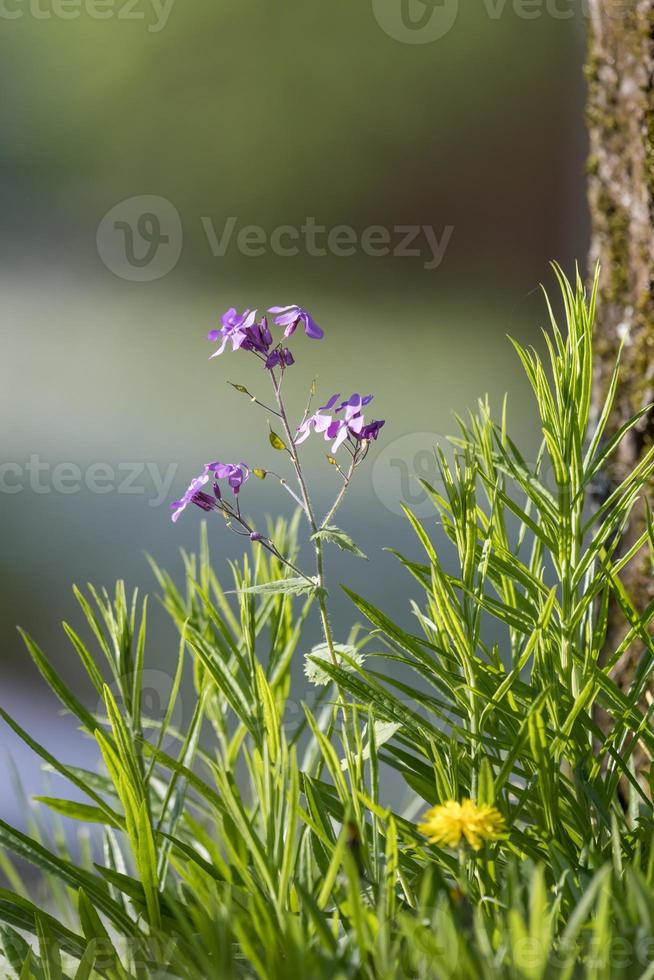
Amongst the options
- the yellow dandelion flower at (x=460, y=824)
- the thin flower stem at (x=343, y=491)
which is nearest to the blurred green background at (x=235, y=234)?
the thin flower stem at (x=343, y=491)

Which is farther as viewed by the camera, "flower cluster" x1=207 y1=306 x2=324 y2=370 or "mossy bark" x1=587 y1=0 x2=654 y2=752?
"mossy bark" x1=587 y1=0 x2=654 y2=752

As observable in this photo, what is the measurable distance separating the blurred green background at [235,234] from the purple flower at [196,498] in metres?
0.60

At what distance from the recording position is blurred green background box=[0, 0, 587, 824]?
3.29 feet

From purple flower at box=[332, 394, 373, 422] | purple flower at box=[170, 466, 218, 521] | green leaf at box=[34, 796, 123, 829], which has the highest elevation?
purple flower at box=[332, 394, 373, 422]

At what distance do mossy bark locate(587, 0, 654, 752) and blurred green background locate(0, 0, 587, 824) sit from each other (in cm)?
46

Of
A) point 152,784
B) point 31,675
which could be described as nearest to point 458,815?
point 152,784

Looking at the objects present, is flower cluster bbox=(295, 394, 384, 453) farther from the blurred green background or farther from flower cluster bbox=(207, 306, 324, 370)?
the blurred green background

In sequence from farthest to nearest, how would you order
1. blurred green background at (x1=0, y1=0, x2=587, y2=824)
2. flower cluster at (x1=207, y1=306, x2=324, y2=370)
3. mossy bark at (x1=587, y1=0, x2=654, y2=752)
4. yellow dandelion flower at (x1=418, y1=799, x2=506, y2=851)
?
1. blurred green background at (x1=0, y1=0, x2=587, y2=824)
2. mossy bark at (x1=587, y1=0, x2=654, y2=752)
3. flower cluster at (x1=207, y1=306, x2=324, y2=370)
4. yellow dandelion flower at (x1=418, y1=799, x2=506, y2=851)

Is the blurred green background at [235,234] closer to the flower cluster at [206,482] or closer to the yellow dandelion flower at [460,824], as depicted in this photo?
the flower cluster at [206,482]

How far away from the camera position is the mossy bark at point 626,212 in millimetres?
473

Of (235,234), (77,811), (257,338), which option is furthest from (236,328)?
(235,234)

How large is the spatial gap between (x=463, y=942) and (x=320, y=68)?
1.02 metres

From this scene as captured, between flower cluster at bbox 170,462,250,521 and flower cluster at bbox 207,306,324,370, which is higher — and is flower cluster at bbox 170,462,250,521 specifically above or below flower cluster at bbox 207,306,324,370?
below

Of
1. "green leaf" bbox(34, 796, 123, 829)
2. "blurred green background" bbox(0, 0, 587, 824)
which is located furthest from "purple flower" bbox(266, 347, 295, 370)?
"blurred green background" bbox(0, 0, 587, 824)
